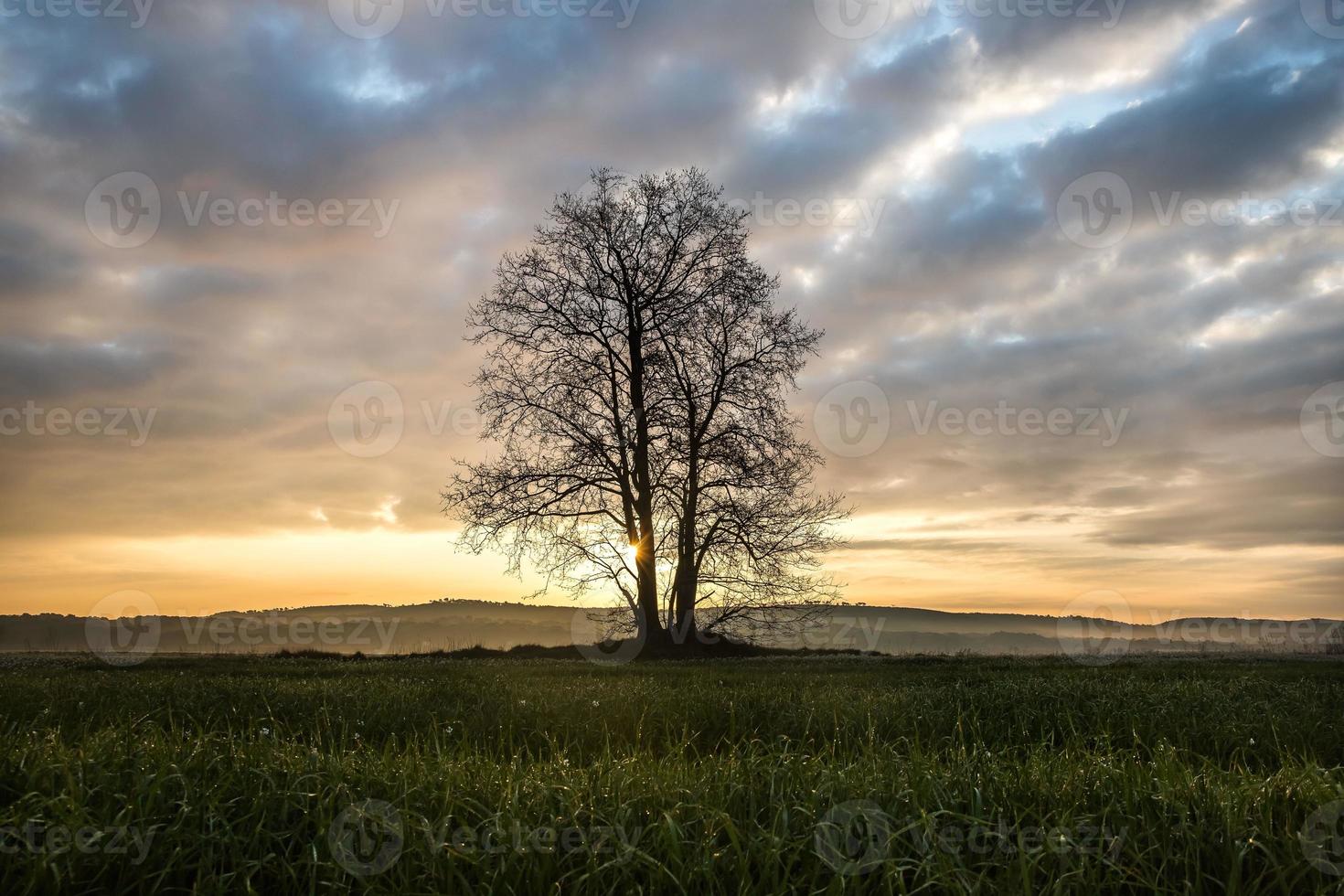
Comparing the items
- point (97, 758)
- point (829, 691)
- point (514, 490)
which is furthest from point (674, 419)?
point (97, 758)

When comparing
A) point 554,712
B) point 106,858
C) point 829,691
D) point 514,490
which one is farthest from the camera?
point 514,490

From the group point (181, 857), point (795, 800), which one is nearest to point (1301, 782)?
point (795, 800)

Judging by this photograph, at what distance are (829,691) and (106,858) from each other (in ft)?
22.5

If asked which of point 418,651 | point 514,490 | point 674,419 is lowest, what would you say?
point 418,651

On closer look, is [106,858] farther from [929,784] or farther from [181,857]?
[929,784]

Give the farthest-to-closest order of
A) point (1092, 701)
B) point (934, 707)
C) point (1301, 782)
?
point (1092, 701), point (934, 707), point (1301, 782)

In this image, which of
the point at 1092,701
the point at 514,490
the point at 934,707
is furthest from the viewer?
the point at 514,490

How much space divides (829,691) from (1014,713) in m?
1.92

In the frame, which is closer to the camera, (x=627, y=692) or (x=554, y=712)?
(x=554, y=712)

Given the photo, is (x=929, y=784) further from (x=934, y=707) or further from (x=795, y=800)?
(x=934, y=707)

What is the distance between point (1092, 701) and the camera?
307 inches

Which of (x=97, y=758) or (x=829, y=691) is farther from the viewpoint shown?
(x=829, y=691)

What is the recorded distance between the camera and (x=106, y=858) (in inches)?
106

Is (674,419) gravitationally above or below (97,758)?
above
